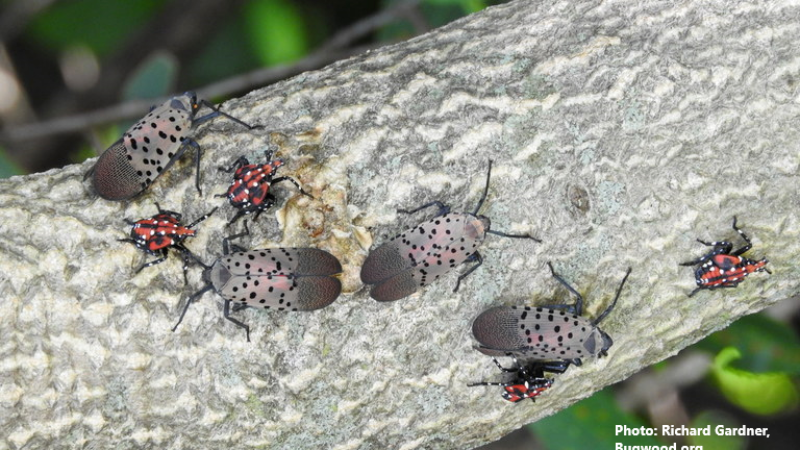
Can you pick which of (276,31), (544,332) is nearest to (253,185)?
(544,332)

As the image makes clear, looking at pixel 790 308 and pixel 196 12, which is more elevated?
pixel 196 12

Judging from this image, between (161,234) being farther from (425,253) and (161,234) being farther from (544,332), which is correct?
(544,332)

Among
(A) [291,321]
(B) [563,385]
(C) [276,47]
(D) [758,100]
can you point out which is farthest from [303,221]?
(C) [276,47]

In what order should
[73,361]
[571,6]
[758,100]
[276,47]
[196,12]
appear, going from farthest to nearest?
[196,12] → [276,47] → [571,6] → [758,100] → [73,361]

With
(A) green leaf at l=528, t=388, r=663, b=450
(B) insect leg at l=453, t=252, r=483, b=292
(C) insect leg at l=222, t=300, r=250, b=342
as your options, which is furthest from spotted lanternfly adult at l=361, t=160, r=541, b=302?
(A) green leaf at l=528, t=388, r=663, b=450

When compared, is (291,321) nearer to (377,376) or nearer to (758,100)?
(377,376)

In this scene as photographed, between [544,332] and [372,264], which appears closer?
[372,264]

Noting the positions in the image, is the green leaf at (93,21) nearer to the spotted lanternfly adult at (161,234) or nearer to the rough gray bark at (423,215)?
the rough gray bark at (423,215)
